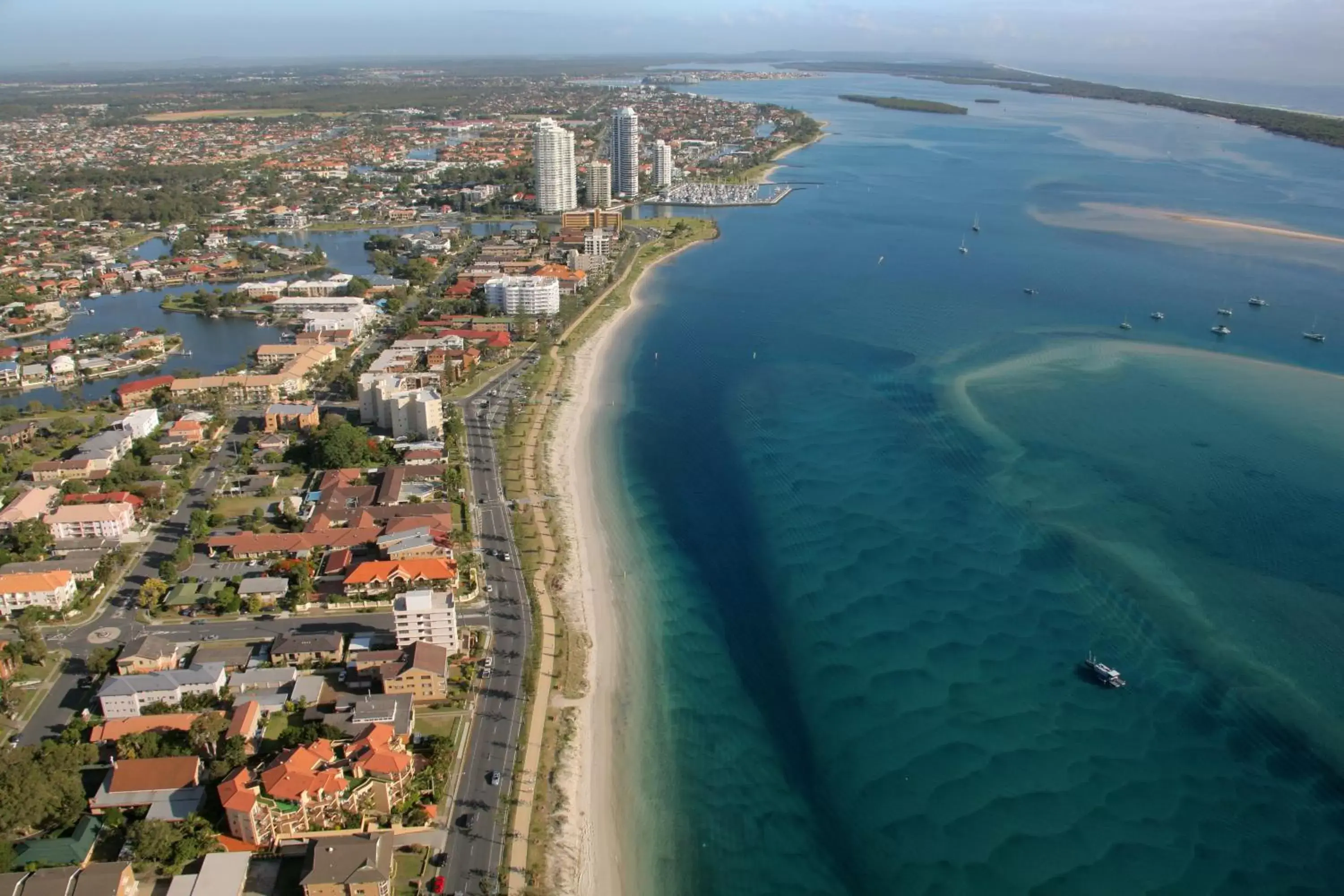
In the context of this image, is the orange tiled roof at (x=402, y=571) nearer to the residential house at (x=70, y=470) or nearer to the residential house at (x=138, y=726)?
the residential house at (x=138, y=726)

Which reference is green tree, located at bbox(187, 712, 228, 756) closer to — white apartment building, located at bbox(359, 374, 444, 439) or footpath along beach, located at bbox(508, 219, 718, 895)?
footpath along beach, located at bbox(508, 219, 718, 895)

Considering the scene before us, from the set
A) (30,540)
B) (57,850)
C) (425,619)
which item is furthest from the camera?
(30,540)

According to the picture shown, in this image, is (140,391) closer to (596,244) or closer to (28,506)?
(28,506)

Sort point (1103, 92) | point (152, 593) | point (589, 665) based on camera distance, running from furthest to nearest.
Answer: point (1103, 92) → point (152, 593) → point (589, 665)

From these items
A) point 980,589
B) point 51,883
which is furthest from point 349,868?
point 980,589

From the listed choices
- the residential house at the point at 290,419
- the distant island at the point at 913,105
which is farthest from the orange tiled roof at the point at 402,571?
the distant island at the point at 913,105

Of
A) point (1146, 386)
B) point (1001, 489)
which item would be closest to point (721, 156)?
point (1146, 386)
